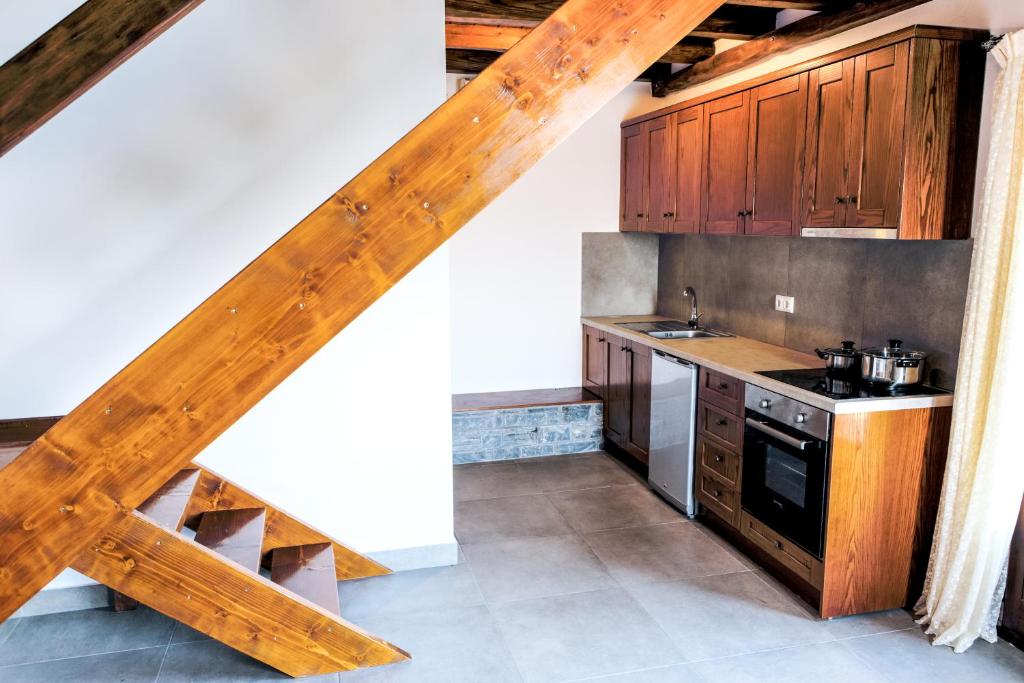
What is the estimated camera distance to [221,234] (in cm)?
316

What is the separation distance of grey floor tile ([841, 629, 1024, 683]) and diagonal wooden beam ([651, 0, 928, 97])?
8.39 feet

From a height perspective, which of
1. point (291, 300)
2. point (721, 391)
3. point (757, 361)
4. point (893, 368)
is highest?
point (291, 300)

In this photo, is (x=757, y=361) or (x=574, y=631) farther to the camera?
(x=757, y=361)

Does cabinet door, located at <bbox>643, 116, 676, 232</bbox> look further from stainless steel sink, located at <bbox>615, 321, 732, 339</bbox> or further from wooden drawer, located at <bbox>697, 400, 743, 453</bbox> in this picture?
wooden drawer, located at <bbox>697, 400, 743, 453</bbox>

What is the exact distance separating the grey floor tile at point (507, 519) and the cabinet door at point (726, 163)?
1.83 m

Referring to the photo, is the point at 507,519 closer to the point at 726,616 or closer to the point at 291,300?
the point at 726,616

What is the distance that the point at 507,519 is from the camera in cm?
418

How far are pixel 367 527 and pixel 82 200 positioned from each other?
1.80 metres

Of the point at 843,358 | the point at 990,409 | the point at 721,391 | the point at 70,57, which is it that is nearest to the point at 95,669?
the point at 70,57

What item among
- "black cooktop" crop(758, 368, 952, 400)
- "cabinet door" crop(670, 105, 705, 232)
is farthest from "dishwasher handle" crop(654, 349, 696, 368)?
"cabinet door" crop(670, 105, 705, 232)

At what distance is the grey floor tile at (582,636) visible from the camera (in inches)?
110

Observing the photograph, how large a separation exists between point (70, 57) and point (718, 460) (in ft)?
10.6

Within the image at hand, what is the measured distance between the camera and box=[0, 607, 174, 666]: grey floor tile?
2896mm

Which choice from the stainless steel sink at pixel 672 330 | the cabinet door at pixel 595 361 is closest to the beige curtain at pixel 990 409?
the stainless steel sink at pixel 672 330
